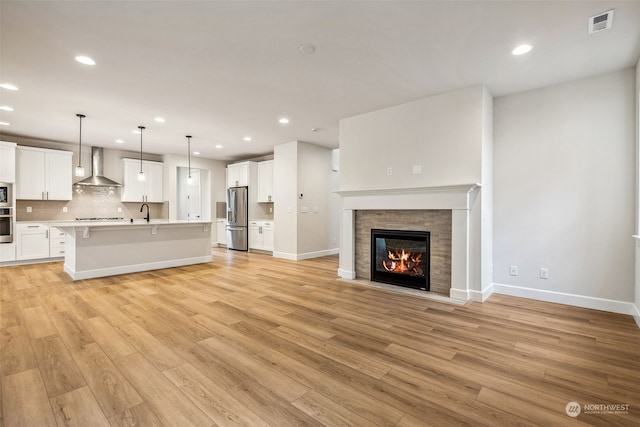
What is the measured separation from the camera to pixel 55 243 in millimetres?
6426

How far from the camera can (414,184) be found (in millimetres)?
4262

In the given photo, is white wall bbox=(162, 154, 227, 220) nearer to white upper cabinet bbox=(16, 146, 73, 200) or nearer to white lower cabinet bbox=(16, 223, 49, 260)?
white upper cabinet bbox=(16, 146, 73, 200)

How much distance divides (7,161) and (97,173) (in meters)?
1.64

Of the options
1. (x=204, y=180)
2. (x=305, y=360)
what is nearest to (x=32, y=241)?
(x=204, y=180)

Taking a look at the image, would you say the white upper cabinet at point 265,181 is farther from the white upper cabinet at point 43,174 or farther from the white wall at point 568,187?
the white wall at point 568,187

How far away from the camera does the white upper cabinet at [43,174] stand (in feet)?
20.3

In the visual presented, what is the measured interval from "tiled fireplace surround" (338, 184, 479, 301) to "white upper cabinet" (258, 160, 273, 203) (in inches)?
140

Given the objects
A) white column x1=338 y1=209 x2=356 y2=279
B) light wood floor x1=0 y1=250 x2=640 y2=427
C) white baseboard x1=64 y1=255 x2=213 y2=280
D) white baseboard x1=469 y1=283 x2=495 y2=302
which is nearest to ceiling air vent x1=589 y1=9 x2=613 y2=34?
light wood floor x1=0 y1=250 x2=640 y2=427

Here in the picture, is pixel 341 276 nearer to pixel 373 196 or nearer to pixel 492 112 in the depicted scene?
pixel 373 196

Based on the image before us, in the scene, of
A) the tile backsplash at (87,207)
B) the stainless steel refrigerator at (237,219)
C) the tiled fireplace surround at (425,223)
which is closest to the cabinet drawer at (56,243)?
the tile backsplash at (87,207)

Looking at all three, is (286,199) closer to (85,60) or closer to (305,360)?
(85,60)

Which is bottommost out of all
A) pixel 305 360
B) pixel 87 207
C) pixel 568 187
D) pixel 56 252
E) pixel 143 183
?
pixel 305 360

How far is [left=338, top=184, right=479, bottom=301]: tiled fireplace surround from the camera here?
3.78 meters

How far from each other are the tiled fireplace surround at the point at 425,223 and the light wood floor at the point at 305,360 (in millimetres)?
525
